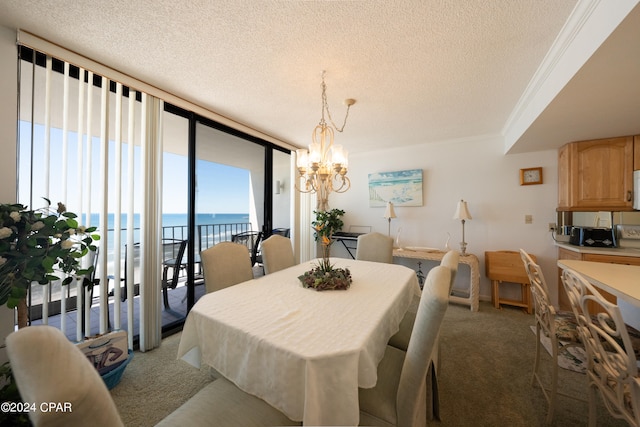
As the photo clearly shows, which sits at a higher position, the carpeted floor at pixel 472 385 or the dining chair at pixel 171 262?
the dining chair at pixel 171 262

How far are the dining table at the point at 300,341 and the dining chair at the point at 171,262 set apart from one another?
5.20 feet

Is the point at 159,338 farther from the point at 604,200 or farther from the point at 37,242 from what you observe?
the point at 604,200

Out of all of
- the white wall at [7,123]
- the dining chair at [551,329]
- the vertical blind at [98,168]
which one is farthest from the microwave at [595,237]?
the white wall at [7,123]

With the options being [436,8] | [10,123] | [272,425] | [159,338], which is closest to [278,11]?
[436,8]

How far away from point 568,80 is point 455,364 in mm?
2246

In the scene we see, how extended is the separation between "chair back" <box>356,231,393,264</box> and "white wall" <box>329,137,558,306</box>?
51.2 inches

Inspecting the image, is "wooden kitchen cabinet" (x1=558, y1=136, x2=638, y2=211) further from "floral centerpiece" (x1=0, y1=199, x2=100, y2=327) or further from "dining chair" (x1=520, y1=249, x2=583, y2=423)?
"floral centerpiece" (x1=0, y1=199, x2=100, y2=327)

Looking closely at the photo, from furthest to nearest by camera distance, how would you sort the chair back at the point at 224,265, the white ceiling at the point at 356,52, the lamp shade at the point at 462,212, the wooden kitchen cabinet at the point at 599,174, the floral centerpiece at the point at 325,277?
the lamp shade at the point at 462,212
the wooden kitchen cabinet at the point at 599,174
the chair back at the point at 224,265
the floral centerpiece at the point at 325,277
the white ceiling at the point at 356,52

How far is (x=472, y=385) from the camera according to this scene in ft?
5.53

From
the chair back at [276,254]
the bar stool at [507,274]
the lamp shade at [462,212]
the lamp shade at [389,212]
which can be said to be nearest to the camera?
the chair back at [276,254]

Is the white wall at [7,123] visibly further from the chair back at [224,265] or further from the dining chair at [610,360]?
the dining chair at [610,360]

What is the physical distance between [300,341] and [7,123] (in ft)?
7.53

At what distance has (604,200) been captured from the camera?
254 centimetres

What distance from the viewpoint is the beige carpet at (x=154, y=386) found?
1.48 metres
